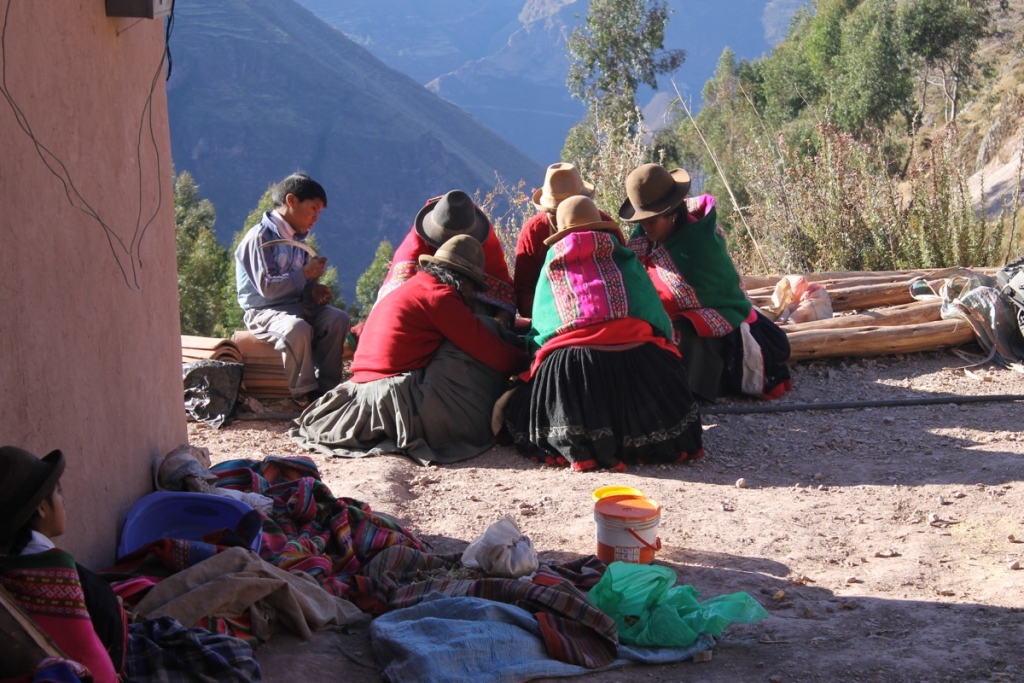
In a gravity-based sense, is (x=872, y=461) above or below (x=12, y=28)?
below

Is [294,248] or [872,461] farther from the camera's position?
[294,248]

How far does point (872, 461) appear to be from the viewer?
500 centimetres

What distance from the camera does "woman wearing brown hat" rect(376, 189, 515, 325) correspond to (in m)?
5.62

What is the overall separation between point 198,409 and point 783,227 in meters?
5.61

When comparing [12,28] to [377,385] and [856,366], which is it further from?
[856,366]

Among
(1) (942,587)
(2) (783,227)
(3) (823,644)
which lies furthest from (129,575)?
(2) (783,227)

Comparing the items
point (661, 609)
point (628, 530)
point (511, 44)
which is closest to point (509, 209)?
point (628, 530)

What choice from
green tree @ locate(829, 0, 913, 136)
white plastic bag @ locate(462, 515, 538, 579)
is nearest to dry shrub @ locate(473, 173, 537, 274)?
white plastic bag @ locate(462, 515, 538, 579)

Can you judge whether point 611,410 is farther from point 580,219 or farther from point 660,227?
point 660,227

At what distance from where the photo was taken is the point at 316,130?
80.1 m

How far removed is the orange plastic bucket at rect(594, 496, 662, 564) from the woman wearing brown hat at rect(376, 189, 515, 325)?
2050 mm

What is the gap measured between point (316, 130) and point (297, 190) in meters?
77.0

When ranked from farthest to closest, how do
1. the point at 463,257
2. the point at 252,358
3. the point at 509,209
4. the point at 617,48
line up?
the point at 617,48, the point at 509,209, the point at 252,358, the point at 463,257

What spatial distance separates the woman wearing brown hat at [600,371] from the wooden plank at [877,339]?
1837 mm
